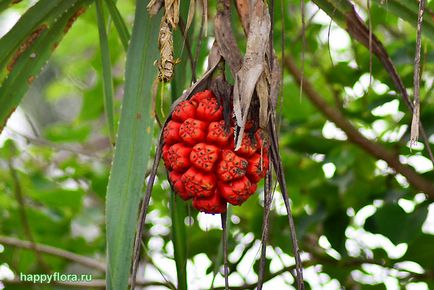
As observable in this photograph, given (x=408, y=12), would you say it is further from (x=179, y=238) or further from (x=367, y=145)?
(x=367, y=145)

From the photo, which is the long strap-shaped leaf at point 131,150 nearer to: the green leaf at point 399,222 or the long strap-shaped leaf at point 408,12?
the long strap-shaped leaf at point 408,12

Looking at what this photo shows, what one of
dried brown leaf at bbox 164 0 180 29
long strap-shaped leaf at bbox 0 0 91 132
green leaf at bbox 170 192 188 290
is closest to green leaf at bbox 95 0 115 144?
long strap-shaped leaf at bbox 0 0 91 132

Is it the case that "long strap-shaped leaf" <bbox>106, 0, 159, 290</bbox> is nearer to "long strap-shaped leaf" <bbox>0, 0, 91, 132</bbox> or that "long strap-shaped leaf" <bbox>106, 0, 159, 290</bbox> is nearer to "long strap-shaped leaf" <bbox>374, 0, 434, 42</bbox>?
"long strap-shaped leaf" <bbox>0, 0, 91, 132</bbox>

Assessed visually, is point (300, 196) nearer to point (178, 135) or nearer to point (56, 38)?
point (56, 38)

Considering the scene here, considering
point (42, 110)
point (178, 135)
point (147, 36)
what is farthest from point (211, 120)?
point (42, 110)

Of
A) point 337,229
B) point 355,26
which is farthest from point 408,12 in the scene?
point 337,229
